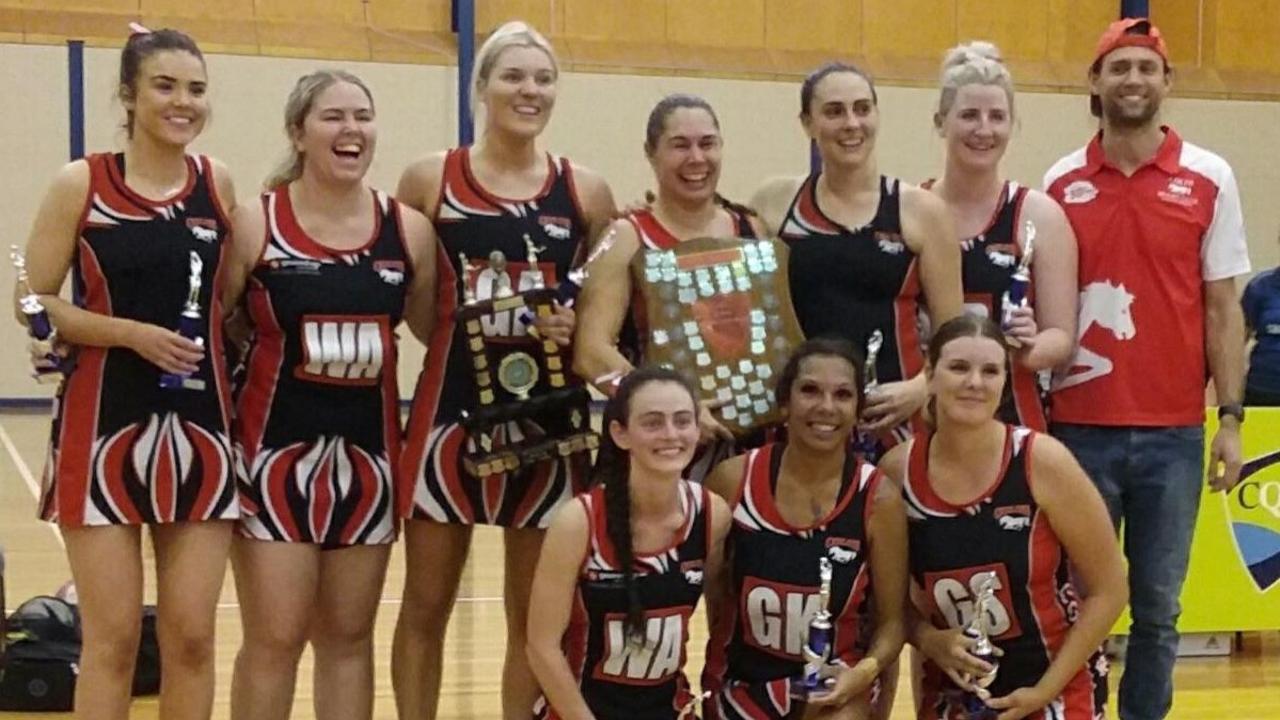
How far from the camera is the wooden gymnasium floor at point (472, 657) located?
505 centimetres

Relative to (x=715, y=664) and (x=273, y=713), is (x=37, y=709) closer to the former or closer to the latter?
(x=273, y=713)

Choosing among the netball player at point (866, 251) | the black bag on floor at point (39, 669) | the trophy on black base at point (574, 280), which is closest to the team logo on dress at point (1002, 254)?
the netball player at point (866, 251)

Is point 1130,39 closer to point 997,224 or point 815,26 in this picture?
point 997,224

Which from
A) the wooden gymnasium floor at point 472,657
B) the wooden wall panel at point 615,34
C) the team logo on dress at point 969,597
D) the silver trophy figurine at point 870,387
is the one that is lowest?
the wooden gymnasium floor at point 472,657

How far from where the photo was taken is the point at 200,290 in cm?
346

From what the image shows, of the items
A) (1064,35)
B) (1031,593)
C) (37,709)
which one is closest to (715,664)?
(1031,593)

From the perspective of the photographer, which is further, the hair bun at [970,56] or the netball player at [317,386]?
the hair bun at [970,56]

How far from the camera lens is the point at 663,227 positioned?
11.9 feet

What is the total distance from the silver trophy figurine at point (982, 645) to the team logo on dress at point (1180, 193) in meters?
1.07

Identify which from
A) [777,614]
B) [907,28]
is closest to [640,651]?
[777,614]

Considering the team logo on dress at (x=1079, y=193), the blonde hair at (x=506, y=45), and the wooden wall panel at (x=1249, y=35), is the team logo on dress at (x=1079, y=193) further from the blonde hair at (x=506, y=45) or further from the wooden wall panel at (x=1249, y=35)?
the wooden wall panel at (x=1249, y=35)

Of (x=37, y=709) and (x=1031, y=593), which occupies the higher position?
(x=1031, y=593)

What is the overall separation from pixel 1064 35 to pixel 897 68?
150 centimetres

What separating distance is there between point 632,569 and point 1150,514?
133 cm
